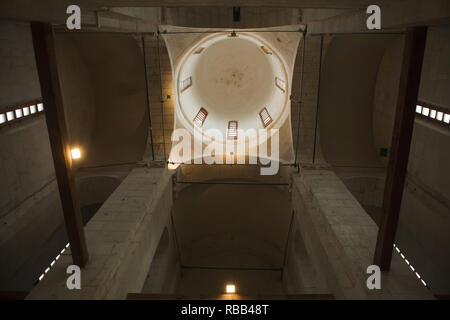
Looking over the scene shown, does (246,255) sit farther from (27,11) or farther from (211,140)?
(27,11)

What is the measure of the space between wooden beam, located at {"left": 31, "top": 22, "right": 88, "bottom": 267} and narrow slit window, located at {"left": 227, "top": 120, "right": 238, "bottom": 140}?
8.17m

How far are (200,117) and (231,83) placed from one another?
2.76 meters

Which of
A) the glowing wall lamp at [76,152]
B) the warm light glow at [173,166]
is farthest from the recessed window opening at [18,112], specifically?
the warm light glow at [173,166]

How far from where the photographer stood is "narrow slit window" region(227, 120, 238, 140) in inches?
526

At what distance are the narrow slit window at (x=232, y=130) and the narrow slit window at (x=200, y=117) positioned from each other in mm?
1131

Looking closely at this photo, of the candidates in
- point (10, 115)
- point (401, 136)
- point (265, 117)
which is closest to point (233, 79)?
point (265, 117)

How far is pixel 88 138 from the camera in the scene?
1242cm

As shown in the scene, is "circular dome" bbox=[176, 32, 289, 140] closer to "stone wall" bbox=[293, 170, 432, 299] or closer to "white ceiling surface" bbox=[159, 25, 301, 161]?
"white ceiling surface" bbox=[159, 25, 301, 161]

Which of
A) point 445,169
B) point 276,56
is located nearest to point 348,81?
point 276,56

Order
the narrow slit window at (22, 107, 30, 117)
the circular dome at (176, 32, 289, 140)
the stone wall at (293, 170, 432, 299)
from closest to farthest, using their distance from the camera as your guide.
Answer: the stone wall at (293, 170, 432, 299) → the narrow slit window at (22, 107, 30, 117) → the circular dome at (176, 32, 289, 140)

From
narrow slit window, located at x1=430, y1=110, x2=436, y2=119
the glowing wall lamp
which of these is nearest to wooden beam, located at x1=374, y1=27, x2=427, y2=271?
narrow slit window, located at x1=430, y1=110, x2=436, y2=119

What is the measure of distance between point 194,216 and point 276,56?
7.59 metres

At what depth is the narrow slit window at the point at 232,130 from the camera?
1337cm

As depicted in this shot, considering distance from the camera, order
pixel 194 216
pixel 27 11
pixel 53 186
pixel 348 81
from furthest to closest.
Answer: pixel 194 216 → pixel 348 81 → pixel 53 186 → pixel 27 11
